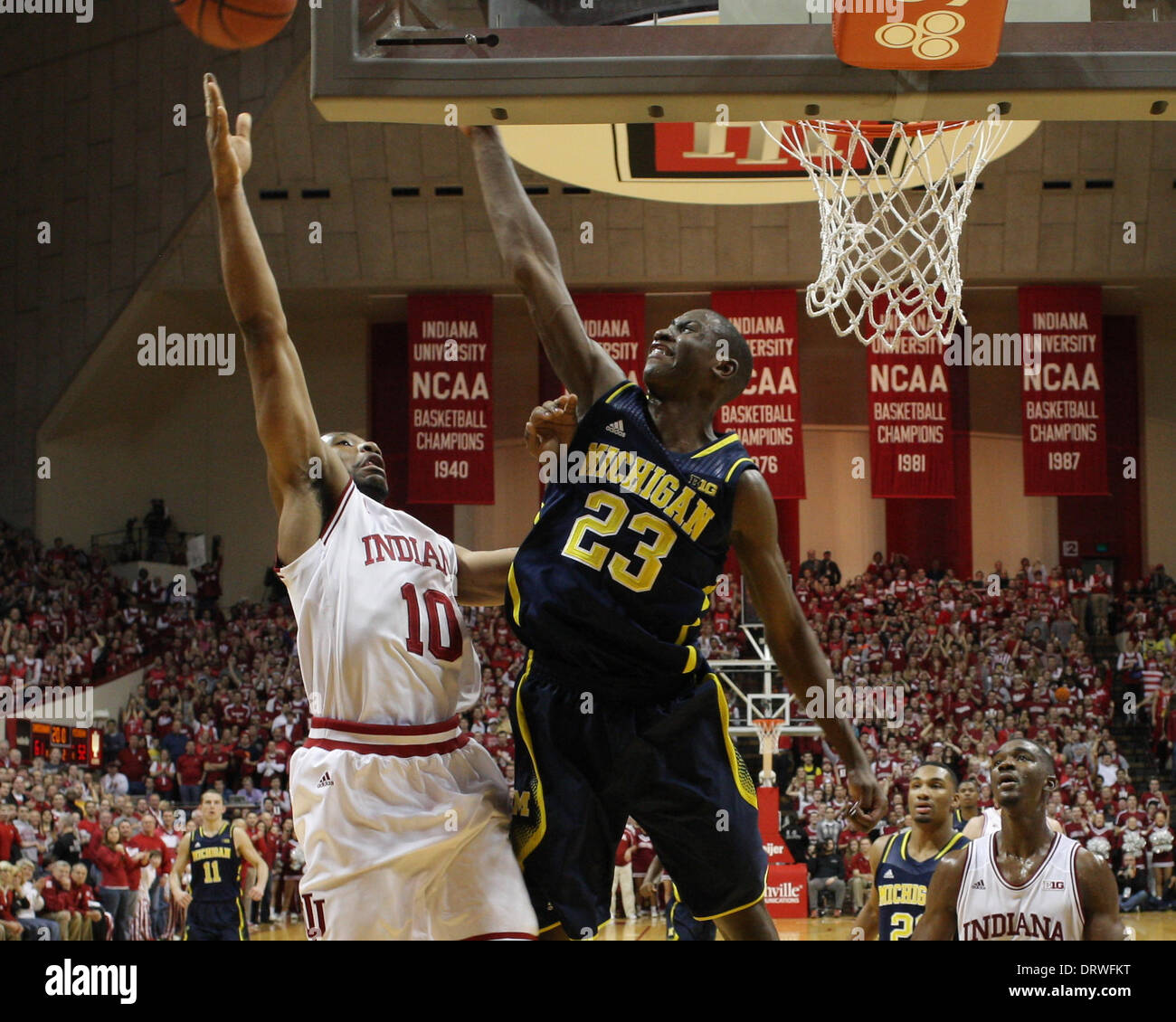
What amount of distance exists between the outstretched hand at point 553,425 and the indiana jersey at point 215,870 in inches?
258

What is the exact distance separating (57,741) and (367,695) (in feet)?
48.3

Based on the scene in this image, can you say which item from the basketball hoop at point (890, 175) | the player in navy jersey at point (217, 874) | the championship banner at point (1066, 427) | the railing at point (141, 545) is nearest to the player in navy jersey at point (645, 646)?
the basketball hoop at point (890, 175)

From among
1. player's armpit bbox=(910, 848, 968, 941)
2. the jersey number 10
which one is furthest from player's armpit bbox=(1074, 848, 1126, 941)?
the jersey number 10

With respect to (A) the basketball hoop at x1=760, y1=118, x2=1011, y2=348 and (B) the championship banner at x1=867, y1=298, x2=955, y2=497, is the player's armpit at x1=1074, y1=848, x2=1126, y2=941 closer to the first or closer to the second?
(A) the basketball hoop at x1=760, y1=118, x2=1011, y2=348

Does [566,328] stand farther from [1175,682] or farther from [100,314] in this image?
[100,314]

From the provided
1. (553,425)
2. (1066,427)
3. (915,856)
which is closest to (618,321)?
(1066,427)

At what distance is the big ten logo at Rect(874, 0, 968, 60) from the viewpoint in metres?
4.32

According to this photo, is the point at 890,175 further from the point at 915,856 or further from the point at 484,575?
the point at 484,575

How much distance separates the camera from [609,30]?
4.48 meters

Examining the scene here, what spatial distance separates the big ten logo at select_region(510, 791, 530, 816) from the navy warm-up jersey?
328 millimetres

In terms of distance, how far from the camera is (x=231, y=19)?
4691 millimetres

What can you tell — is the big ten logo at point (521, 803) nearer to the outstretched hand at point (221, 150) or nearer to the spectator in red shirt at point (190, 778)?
the outstretched hand at point (221, 150)
